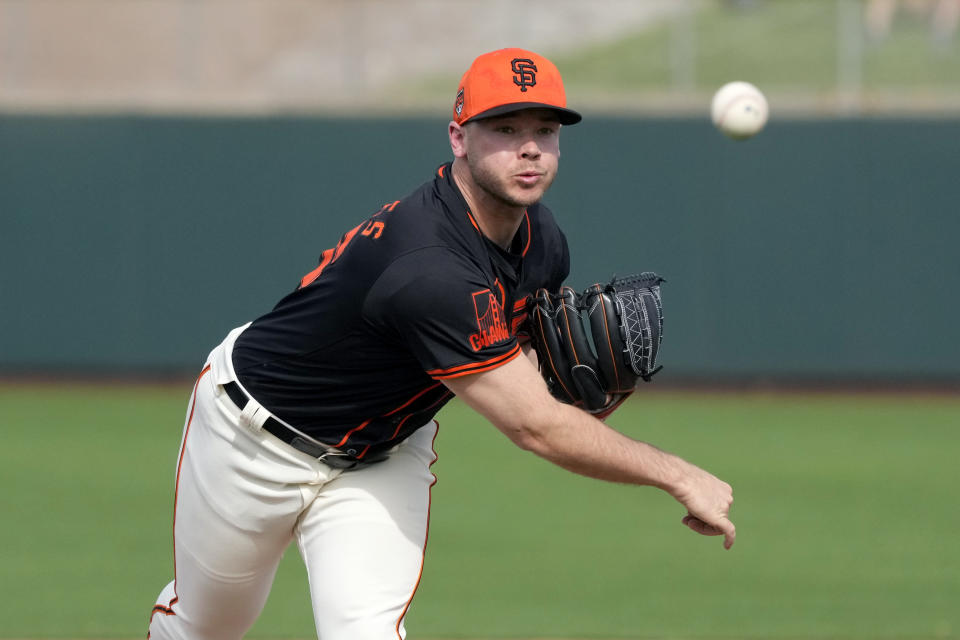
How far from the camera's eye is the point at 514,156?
127 inches

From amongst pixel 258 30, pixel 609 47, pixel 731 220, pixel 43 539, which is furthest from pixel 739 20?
pixel 43 539

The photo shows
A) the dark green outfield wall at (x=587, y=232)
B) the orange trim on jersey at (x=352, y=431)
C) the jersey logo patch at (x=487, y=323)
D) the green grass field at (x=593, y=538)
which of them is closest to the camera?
the jersey logo patch at (x=487, y=323)

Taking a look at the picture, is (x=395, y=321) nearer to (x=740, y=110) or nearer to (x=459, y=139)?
(x=459, y=139)

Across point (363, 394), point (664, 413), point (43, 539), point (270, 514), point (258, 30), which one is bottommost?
point (664, 413)

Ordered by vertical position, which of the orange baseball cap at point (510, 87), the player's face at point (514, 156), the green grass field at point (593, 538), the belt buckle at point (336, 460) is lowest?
the green grass field at point (593, 538)

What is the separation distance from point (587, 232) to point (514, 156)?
901cm

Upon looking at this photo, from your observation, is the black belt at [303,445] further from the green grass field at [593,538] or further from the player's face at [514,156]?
the green grass field at [593,538]

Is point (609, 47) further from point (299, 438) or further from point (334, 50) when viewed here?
point (299, 438)

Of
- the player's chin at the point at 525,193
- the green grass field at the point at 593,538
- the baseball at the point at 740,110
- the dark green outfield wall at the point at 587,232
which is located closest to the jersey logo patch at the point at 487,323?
the player's chin at the point at 525,193

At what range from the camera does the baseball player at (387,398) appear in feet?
10.4

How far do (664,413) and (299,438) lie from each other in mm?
7862

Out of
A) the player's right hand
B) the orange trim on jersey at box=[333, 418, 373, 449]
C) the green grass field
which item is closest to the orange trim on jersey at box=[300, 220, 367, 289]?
the orange trim on jersey at box=[333, 418, 373, 449]

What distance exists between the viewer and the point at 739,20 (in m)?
15.0

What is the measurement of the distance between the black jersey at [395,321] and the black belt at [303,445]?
0.03 m
